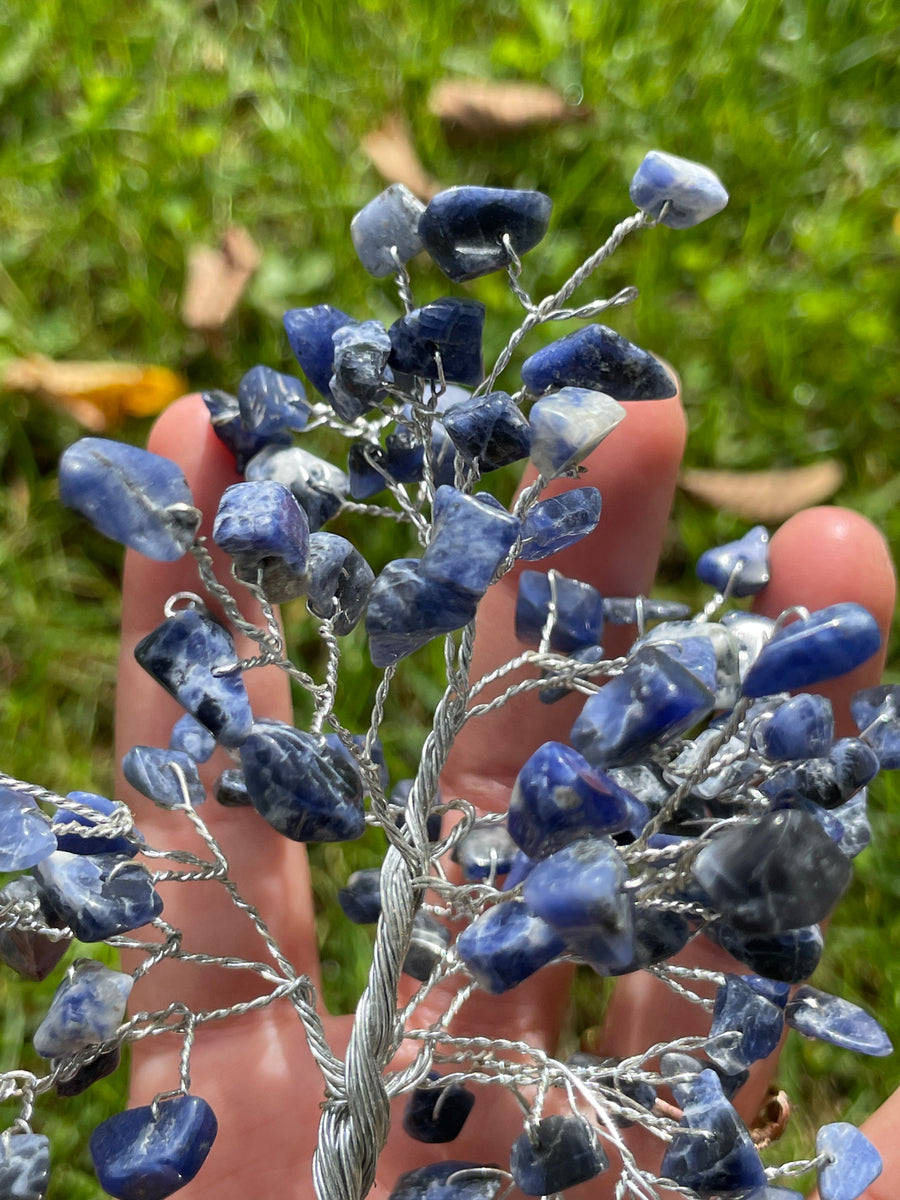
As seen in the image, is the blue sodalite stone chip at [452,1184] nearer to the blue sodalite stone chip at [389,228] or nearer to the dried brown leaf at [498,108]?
the blue sodalite stone chip at [389,228]

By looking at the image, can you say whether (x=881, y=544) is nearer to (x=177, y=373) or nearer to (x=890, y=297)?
(x=890, y=297)

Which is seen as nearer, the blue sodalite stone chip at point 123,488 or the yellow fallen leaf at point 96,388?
the blue sodalite stone chip at point 123,488

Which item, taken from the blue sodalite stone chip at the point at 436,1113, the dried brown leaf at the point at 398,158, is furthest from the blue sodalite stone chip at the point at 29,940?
Answer: the dried brown leaf at the point at 398,158

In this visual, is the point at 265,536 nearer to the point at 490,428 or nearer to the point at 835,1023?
the point at 490,428

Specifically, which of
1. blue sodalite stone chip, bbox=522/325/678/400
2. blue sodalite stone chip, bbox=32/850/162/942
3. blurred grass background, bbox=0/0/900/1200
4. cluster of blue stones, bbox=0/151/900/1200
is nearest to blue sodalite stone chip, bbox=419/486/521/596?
cluster of blue stones, bbox=0/151/900/1200

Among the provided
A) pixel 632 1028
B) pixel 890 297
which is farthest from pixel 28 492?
pixel 890 297

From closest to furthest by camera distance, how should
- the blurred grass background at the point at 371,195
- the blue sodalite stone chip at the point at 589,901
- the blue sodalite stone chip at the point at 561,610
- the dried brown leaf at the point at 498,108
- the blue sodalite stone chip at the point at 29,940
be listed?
the blue sodalite stone chip at the point at 589,901
the blue sodalite stone chip at the point at 29,940
the blue sodalite stone chip at the point at 561,610
the blurred grass background at the point at 371,195
the dried brown leaf at the point at 498,108

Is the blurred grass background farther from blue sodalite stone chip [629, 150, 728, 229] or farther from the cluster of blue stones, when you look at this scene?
blue sodalite stone chip [629, 150, 728, 229]

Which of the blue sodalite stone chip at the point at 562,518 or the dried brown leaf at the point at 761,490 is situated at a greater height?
the blue sodalite stone chip at the point at 562,518
